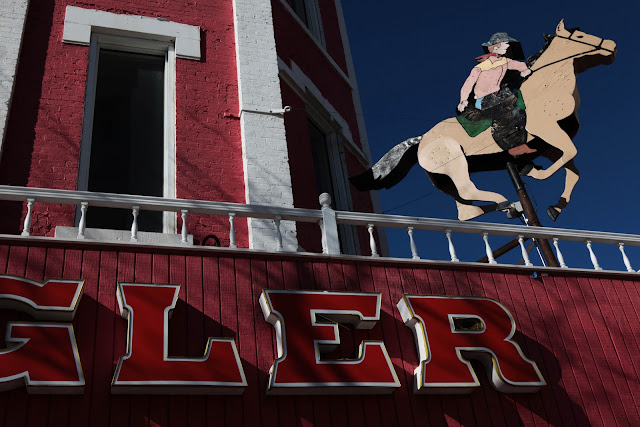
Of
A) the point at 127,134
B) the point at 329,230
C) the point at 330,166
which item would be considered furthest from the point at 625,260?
the point at 127,134

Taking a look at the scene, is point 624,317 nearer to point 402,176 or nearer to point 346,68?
point 402,176

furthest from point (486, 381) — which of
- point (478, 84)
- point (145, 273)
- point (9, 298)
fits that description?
point (478, 84)

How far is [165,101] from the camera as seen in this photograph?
8.38 meters

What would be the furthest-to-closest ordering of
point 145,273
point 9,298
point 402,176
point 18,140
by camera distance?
point 402,176 → point 18,140 → point 145,273 → point 9,298

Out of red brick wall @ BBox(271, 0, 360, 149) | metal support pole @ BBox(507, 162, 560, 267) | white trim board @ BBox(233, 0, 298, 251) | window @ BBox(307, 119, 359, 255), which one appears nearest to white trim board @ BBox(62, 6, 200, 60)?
white trim board @ BBox(233, 0, 298, 251)

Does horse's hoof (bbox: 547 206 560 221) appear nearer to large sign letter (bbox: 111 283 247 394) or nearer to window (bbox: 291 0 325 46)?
large sign letter (bbox: 111 283 247 394)

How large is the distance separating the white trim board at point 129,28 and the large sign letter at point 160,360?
4.32 m

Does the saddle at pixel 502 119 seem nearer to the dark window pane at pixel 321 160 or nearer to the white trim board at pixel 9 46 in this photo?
the dark window pane at pixel 321 160

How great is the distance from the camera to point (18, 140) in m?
7.38

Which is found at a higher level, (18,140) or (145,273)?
(18,140)

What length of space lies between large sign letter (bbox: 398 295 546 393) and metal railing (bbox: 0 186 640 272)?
64 centimetres

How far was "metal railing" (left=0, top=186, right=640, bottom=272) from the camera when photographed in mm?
5855

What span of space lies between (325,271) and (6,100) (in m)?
4.17

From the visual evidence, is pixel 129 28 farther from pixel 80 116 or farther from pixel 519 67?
pixel 519 67
